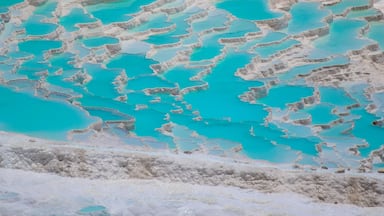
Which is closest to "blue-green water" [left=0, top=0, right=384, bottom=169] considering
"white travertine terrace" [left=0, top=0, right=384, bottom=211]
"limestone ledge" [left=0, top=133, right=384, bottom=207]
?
"white travertine terrace" [left=0, top=0, right=384, bottom=211]

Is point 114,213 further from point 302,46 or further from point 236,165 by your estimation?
point 302,46

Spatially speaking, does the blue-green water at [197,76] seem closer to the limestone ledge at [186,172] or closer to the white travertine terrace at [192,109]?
the white travertine terrace at [192,109]

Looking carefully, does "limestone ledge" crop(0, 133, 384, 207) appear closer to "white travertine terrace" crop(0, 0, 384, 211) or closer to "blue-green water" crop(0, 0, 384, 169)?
"white travertine terrace" crop(0, 0, 384, 211)

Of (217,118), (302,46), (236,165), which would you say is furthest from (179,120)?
(302,46)

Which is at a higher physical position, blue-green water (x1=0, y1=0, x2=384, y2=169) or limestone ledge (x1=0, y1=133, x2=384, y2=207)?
blue-green water (x1=0, y1=0, x2=384, y2=169)

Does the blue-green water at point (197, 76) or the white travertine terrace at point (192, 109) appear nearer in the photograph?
the white travertine terrace at point (192, 109)

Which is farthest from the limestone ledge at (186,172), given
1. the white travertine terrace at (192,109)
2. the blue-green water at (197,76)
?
the blue-green water at (197,76)

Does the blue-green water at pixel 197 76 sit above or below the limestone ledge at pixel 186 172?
above
